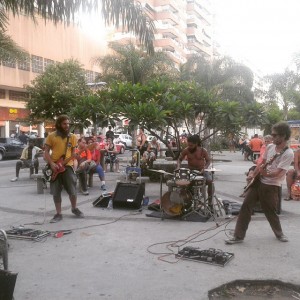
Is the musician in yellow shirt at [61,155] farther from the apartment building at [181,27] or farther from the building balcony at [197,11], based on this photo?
the building balcony at [197,11]

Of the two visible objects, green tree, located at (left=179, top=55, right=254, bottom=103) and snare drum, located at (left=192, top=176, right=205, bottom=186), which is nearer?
snare drum, located at (left=192, top=176, right=205, bottom=186)

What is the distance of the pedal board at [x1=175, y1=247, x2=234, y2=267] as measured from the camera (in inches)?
175

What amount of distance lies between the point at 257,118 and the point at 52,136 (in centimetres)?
653

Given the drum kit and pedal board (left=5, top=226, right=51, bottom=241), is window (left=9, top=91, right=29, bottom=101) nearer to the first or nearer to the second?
the drum kit

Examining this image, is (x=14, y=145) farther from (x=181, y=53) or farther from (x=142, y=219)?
(x=181, y=53)

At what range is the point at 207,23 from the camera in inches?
3275

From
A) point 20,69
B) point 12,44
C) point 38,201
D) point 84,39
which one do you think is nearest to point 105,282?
point 38,201

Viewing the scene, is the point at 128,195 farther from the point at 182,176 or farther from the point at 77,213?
the point at 182,176

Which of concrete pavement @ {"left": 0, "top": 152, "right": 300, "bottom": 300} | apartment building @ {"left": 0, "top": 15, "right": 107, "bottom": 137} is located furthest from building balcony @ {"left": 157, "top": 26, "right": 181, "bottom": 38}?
concrete pavement @ {"left": 0, "top": 152, "right": 300, "bottom": 300}

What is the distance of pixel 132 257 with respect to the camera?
4.67 metres

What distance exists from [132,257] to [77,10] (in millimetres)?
4854

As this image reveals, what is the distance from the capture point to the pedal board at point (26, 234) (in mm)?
5371

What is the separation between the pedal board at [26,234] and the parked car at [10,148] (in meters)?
18.1

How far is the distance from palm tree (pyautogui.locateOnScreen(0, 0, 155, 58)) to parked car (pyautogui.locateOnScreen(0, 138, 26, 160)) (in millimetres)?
15464
